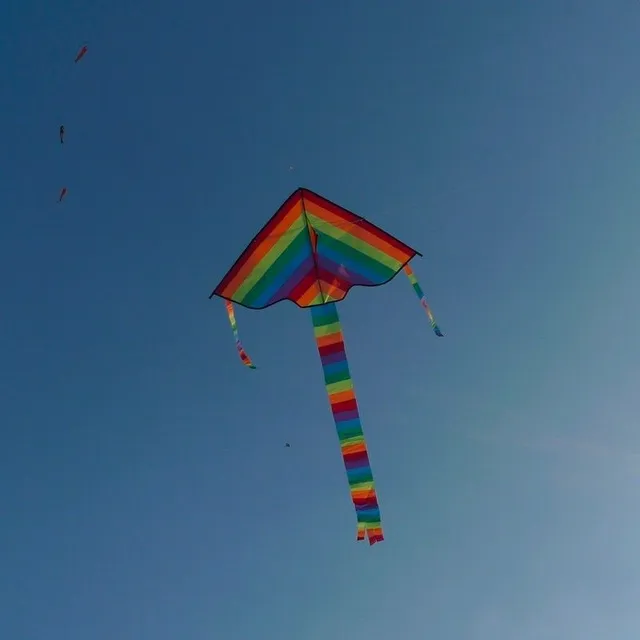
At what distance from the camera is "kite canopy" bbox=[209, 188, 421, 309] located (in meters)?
6.12

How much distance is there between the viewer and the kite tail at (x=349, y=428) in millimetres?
6215

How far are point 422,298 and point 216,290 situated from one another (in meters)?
2.01

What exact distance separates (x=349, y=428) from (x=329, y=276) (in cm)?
151

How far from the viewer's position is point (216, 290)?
6285 mm

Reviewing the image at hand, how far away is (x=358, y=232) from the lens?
6.28 meters

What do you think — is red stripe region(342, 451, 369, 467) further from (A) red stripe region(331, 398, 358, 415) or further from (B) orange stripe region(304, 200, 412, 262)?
(B) orange stripe region(304, 200, 412, 262)

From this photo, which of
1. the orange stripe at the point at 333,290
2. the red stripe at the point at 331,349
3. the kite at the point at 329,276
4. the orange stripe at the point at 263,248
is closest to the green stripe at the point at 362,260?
the kite at the point at 329,276

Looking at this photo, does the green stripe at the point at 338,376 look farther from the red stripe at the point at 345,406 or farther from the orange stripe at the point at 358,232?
the orange stripe at the point at 358,232

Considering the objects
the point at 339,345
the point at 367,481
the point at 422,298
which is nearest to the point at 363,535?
the point at 367,481

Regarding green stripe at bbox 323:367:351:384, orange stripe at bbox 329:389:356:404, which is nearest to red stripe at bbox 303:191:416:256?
green stripe at bbox 323:367:351:384

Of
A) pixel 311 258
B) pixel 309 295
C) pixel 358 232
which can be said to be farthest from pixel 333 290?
pixel 358 232

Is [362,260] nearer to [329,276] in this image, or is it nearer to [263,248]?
[329,276]

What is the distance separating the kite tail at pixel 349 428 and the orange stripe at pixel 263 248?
2.83 ft

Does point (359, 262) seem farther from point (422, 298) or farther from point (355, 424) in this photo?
point (355, 424)
